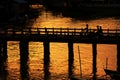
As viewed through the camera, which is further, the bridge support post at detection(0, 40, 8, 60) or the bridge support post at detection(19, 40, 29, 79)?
the bridge support post at detection(0, 40, 8, 60)

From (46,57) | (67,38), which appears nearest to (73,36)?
(67,38)

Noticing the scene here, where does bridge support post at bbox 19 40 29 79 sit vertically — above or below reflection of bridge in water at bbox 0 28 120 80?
below

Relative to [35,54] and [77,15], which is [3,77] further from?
[77,15]

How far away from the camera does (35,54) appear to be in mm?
88125

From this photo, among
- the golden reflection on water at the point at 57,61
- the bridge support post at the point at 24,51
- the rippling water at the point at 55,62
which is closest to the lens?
the rippling water at the point at 55,62

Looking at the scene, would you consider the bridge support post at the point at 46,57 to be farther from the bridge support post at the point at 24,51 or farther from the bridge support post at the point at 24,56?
the bridge support post at the point at 24,51

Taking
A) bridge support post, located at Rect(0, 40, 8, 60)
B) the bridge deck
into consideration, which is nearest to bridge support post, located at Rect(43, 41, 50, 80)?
the bridge deck

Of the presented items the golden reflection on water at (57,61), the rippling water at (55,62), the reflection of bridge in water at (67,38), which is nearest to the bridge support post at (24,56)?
the reflection of bridge in water at (67,38)

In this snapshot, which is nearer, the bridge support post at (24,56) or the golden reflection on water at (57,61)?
the golden reflection on water at (57,61)

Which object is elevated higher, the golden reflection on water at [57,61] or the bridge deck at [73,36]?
the bridge deck at [73,36]

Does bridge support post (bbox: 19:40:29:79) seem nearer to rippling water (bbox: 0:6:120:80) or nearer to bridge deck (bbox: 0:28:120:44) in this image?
rippling water (bbox: 0:6:120:80)

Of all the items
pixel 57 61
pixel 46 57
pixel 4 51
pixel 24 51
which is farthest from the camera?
pixel 4 51

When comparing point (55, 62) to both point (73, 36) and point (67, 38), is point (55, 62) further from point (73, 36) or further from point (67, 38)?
point (73, 36)

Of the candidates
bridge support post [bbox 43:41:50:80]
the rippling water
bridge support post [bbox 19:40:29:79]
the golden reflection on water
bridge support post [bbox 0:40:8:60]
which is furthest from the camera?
bridge support post [bbox 0:40:8:60]
